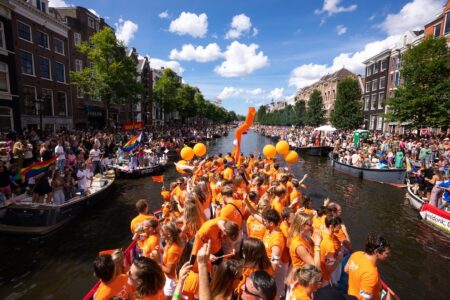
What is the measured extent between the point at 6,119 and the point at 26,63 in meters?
5.95

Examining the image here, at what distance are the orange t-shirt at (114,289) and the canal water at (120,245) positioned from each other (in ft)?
14.1

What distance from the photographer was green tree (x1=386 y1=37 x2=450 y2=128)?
70.2ft

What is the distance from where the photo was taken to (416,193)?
13.0 meters

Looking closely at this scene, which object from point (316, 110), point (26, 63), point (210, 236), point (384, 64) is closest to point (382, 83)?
point (384, 64)

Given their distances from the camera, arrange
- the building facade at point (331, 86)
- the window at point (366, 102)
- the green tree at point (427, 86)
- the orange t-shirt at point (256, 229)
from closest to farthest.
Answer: the orange t-shirt at point (256, 229), the green tree at point (427, 86), the window at point (366, 102), the building facade at point (331, 86)

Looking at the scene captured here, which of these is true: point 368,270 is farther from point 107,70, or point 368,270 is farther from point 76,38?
point 76,38

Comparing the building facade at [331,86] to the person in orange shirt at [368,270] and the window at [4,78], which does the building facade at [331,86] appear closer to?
the window at [4,78]

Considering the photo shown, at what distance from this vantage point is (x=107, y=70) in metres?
24.7

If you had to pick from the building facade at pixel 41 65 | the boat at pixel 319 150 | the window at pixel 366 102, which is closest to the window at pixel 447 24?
the boat at pixel 319 150

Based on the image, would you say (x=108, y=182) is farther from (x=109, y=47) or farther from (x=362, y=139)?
(x=362, y=139)

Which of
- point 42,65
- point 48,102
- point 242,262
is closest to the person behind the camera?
point 242,262

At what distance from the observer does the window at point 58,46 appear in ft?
89.7

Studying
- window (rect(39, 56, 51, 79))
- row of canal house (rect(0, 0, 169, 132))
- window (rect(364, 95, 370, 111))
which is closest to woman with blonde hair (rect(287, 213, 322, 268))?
row of canal house (rect(0, 0, 169, 132))

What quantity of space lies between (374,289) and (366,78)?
166 feet
